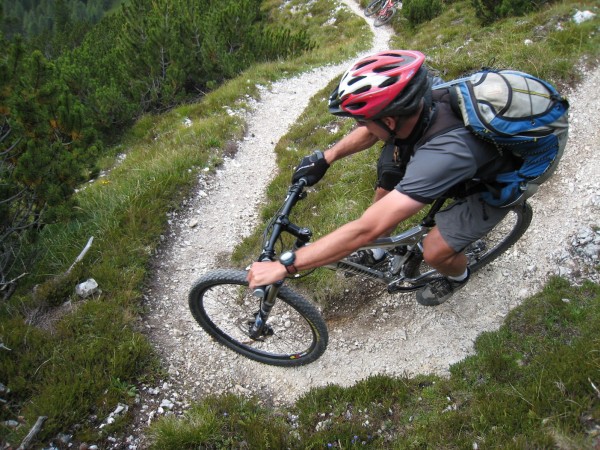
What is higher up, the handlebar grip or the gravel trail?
the handlebar grip

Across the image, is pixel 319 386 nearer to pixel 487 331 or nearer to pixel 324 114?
pixel 487 331

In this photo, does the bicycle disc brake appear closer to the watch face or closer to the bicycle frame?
the bicycle frame

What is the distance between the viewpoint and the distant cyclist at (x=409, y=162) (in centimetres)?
293

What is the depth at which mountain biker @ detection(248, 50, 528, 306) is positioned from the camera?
115 inches

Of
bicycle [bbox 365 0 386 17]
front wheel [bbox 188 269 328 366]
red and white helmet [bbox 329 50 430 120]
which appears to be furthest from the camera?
bicycle [bbox 365 0 386 17]

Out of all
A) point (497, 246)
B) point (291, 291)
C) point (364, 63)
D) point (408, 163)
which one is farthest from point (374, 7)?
point (291, 291)

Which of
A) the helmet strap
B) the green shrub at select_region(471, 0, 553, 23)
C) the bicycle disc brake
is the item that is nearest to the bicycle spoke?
the bicycle disc brake

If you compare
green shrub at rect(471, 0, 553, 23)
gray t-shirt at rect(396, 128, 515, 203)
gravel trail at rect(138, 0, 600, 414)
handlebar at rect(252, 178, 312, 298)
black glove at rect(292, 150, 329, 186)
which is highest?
gray t-shirt at rect(396, 128, 515, 203)

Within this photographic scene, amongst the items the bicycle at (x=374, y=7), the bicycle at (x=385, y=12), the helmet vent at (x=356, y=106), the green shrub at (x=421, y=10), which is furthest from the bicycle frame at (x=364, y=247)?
the bicycle at (x=374, y=7)

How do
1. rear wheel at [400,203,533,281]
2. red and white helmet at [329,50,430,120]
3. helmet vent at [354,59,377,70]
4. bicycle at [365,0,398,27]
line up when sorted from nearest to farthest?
red and white helmet at [329,50,430,120] → helmet vent at [354,59,377,70] → rear wheel at [400,203,533,281] → bicycle at [365,0,398,27]

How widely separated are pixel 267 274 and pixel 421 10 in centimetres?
1791

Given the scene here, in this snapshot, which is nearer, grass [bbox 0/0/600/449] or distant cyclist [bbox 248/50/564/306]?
distant cyclist [bbox 248/50/564/306]

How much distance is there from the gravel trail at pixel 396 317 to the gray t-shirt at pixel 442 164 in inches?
95.0

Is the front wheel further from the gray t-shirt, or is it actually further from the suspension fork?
the gray t-shirt
